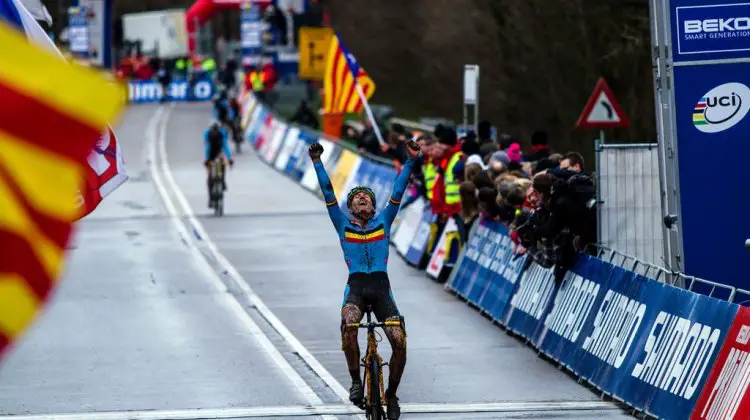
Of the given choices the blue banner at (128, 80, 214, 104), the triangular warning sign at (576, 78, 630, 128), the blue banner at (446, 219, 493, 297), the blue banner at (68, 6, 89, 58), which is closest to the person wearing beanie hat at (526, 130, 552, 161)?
the triangular warning sign at (576, 78, 630, 128)

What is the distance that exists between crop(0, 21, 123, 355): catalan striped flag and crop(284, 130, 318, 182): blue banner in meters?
38.2

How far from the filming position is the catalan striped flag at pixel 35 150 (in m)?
3.69

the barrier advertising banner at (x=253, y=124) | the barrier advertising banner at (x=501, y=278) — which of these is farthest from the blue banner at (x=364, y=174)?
the barrier advertising banner at (x=253, y=124)

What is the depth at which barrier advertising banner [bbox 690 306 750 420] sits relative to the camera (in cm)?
1109

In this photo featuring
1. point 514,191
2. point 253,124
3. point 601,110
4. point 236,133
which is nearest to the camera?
point 514,191

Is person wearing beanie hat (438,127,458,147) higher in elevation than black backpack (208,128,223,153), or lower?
higher

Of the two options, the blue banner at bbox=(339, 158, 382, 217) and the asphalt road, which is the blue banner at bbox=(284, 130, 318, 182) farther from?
the asphalt road

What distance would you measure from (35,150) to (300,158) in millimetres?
40189

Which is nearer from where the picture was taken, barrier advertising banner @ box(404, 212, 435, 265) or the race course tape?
the race course tape

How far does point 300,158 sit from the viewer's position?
144 feet

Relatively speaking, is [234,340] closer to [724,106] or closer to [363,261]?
[363,261]

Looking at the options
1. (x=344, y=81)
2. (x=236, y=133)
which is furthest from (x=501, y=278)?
(x=236, y=133)

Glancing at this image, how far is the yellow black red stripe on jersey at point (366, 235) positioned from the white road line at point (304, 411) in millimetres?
1657

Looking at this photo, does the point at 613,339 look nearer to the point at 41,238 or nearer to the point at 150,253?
the point at 41,238
